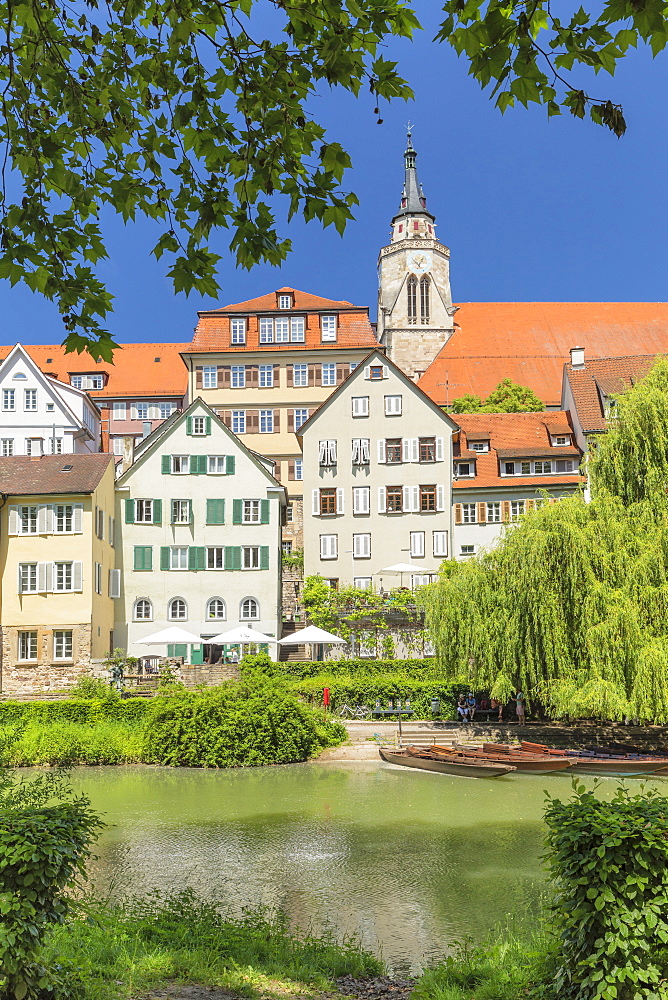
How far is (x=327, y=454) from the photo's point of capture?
4797 centimetres

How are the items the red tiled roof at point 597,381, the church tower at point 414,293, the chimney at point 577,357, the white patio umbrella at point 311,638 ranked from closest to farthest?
the white patio umbrella at point 311,638 → the red tiled roof at point 597,381 → the chimney at point 577,357 → the church tower at point 414,293

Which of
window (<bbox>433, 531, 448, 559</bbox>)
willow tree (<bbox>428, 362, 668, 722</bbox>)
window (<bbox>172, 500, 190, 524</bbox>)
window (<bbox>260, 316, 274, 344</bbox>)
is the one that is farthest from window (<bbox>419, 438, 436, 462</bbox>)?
window (<bbox>260, 316, 274, 344</bbox>)

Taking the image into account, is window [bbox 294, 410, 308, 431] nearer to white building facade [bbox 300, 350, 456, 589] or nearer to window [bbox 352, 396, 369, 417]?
white building facade [bbox 300, 350, 456, 589]

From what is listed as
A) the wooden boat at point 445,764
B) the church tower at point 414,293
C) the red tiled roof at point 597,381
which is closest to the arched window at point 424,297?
the church tower at point 414,293

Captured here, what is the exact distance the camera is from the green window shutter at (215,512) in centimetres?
4547

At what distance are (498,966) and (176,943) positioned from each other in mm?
2779

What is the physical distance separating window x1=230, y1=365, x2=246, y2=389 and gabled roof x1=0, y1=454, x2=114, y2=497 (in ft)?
56.8

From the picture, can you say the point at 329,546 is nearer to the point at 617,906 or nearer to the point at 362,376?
the point at 362,376

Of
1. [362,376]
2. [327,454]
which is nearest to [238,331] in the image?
[362,376]

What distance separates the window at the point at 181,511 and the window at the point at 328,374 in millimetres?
17802

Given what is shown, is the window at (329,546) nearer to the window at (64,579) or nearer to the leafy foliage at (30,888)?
the window at (64,579)

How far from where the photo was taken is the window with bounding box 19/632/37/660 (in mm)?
40406

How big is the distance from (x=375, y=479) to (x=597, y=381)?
12.2 m

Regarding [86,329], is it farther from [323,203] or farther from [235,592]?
[235,592]
